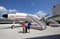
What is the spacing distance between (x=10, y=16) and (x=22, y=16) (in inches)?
102

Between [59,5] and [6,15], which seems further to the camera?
[59,5]

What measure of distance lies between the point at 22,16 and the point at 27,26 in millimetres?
12096

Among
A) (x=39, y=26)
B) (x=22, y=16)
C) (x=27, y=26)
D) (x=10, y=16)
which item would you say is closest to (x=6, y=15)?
(x=10, y=16)

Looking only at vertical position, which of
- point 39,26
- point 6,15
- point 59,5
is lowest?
point 39,26

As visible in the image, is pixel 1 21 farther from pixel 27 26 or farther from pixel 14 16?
pixel 27 26

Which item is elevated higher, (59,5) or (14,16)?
(59,5)

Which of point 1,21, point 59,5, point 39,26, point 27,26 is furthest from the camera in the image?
point 1,21

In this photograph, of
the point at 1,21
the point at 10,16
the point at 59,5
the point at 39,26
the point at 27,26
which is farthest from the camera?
the point at 1,21

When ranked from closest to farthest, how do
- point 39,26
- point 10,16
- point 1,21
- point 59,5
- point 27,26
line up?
point 27,26 < point 39,26 < point 10,16 < point 59,5 < point 1,21

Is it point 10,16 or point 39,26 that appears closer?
point 39,26

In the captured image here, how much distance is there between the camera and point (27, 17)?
111 feet

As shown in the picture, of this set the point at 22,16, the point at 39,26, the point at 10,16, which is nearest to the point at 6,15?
the point at 10,16

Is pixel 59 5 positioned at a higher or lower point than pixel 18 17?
higher

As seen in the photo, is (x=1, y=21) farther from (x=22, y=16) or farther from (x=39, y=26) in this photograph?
(x=39, y=26)
